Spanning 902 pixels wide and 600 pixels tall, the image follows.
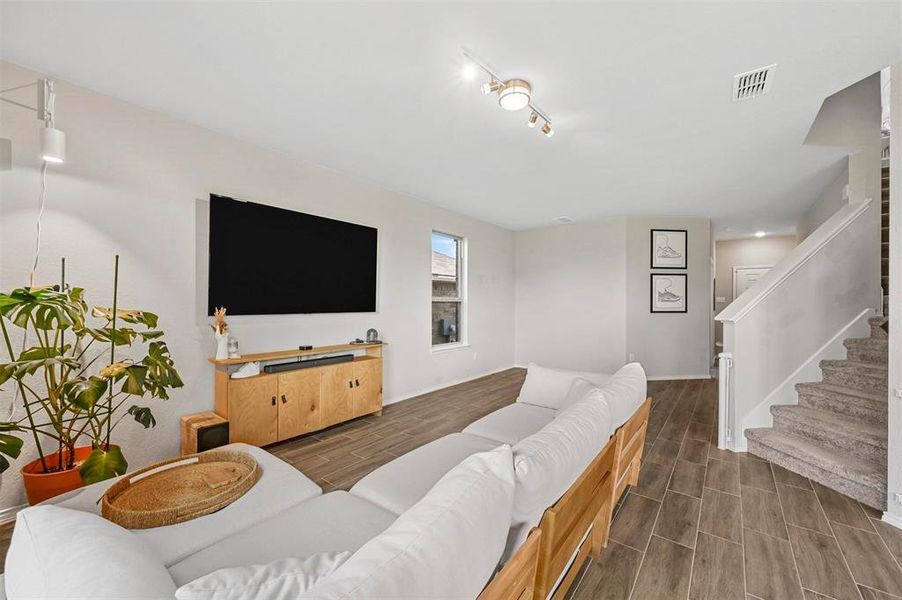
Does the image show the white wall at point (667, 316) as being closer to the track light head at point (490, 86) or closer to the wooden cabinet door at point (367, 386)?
the wooden cabinet door at point (367, 386)

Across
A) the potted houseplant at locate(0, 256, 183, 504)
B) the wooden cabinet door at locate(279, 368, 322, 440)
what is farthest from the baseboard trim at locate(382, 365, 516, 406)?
the potted houseplant at locate(0, 256, 183, 504)

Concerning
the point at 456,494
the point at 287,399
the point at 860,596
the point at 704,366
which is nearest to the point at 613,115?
the point at 456,494

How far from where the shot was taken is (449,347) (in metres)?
5.35

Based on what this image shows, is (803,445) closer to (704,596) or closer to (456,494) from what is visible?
(704,596)

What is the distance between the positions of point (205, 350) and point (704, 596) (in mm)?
3543

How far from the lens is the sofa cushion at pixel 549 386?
269cm

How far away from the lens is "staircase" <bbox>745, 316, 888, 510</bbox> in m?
2.38

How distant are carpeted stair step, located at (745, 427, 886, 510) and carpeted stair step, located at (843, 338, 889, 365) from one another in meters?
1.08

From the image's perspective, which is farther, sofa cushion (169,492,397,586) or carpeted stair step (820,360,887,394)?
carpeted stair step (820,360,887,394)

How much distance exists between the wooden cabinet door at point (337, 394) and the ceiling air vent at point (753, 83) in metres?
3.78

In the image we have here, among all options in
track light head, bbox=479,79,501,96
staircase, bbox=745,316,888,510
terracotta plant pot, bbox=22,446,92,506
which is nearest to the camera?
terracotta plant pot, bbox=22,446,92,506

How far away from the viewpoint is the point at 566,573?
5.09ft

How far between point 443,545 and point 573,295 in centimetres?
590

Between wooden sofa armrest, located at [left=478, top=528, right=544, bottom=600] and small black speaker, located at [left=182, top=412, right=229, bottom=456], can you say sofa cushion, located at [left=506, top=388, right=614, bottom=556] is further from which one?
small black speaker, located at [left=182, top=412, right=229, bottom=456]
